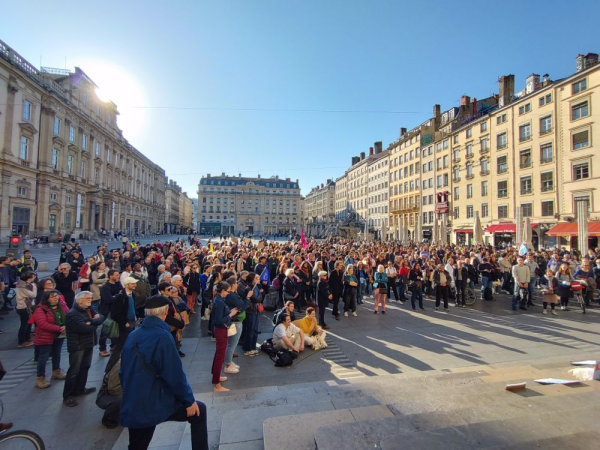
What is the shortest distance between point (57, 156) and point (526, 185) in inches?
2120

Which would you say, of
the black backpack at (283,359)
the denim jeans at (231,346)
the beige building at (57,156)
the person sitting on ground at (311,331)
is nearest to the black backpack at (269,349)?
the black backpack at (283,359)

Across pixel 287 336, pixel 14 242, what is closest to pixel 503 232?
pixel 287 336

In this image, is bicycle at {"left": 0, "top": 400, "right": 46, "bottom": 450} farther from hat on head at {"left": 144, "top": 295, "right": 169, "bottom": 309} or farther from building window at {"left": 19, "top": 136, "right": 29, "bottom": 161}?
building window at {"left": 19, "top": 136, "right": 29, "bottom": 161}

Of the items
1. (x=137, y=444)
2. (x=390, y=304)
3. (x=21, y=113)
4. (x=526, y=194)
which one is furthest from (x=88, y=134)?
(x=526, y=194)

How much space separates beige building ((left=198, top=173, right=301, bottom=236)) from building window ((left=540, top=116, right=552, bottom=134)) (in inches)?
3308

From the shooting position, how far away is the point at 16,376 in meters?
5.14

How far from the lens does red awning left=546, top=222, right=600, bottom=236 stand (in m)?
22.2

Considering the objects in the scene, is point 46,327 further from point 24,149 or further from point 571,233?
point 24,149

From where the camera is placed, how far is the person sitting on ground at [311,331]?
6.47 meters

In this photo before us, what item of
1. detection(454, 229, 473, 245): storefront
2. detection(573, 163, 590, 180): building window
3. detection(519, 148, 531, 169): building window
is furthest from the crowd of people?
detection(454, 229, 473, 245): storefront

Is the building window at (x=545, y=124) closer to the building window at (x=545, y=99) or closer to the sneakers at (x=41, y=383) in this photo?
the building window at (x=545, y=99)

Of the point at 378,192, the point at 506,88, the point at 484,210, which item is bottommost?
the point at 484,210

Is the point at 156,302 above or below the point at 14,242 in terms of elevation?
below

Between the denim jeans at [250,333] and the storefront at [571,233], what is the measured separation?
2753cm
